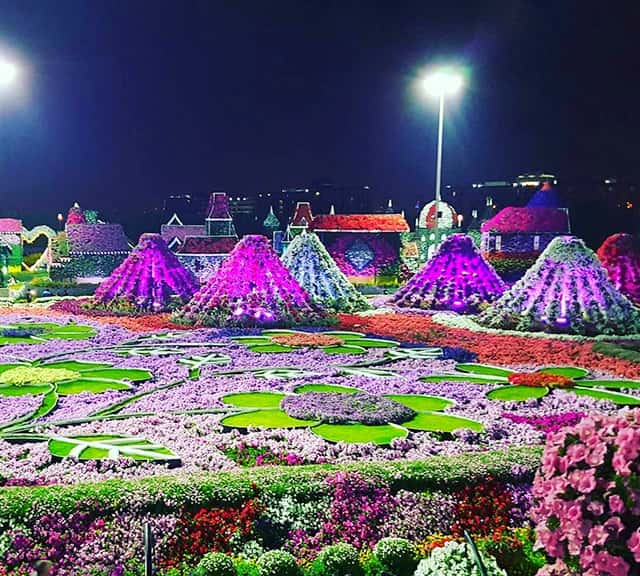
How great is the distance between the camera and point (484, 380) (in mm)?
13359

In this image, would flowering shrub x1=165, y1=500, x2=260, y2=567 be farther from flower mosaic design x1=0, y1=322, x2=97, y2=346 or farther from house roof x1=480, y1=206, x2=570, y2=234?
house roof x1=480, y1=206, x2=570, y2=234

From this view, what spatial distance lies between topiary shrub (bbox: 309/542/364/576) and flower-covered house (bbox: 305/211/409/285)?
2912 centimetres

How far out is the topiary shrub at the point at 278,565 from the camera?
597 cm

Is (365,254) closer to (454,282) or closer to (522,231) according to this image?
(522,231)

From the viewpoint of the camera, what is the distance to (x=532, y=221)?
37.5m

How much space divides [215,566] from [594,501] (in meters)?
3.04

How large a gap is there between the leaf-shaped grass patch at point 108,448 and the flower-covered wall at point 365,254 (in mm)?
26477

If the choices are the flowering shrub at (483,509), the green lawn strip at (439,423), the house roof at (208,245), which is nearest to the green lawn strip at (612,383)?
the green lawn strip at (439,423)

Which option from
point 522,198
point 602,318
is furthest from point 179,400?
point 522,198

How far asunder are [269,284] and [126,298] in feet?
16.8

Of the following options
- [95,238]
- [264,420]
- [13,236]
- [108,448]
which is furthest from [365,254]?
[108,448]

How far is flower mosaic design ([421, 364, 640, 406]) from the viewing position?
40.0 ft

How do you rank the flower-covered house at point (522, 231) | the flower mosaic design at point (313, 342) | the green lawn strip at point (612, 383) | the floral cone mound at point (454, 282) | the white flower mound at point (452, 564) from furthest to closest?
the flower-covered house at point (522, 231), the floral cone mound at point (454, 282), the flower mosaic design at point (313, 342), the green lawn strip at point (612, 383), the white flower mound at point (452, 564)

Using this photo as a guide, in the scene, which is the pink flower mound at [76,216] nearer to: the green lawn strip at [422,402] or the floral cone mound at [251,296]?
the floral cone mound at [251,296]
